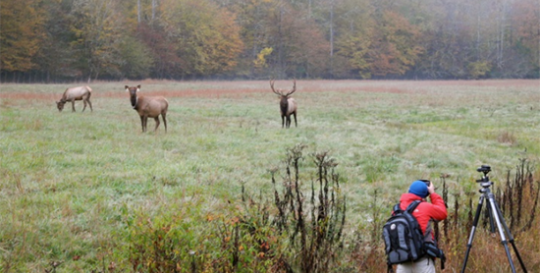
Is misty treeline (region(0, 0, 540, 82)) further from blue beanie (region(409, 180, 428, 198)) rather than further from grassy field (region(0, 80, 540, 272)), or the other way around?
blue beanie (region(409, 180, 428, 198))

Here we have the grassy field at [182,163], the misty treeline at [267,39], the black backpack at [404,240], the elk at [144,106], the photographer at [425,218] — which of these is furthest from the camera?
the misty treeline at [267,39]

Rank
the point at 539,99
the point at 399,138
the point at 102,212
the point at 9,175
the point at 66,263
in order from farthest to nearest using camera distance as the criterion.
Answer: the point at 539,99
the point at 399,138
the point at 9,175
the point at 102,212
the point at 66,263

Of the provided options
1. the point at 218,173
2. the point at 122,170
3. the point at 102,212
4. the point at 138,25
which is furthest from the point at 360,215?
the point at 138,25

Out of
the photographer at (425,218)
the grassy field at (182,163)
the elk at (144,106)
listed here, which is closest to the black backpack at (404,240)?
the photographer at (425,218)

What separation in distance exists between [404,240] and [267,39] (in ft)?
213

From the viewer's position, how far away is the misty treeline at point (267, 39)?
4600cm

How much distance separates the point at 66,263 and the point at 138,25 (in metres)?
54.1

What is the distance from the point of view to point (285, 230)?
4.95m

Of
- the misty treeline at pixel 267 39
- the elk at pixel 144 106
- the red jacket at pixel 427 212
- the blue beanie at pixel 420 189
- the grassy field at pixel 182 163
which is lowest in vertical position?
the grassy field at pixel 182 163

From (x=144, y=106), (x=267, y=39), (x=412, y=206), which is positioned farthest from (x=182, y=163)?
(x=267, y=39)

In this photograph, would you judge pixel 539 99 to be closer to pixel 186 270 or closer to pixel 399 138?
pixel 399 138

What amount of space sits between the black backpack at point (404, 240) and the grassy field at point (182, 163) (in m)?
1.99

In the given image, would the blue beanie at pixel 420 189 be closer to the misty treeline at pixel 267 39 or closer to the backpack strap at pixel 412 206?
the backpack strap at pixel 412 206

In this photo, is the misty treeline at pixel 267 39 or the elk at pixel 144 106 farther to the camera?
the misty treeline at pixel 267 39
